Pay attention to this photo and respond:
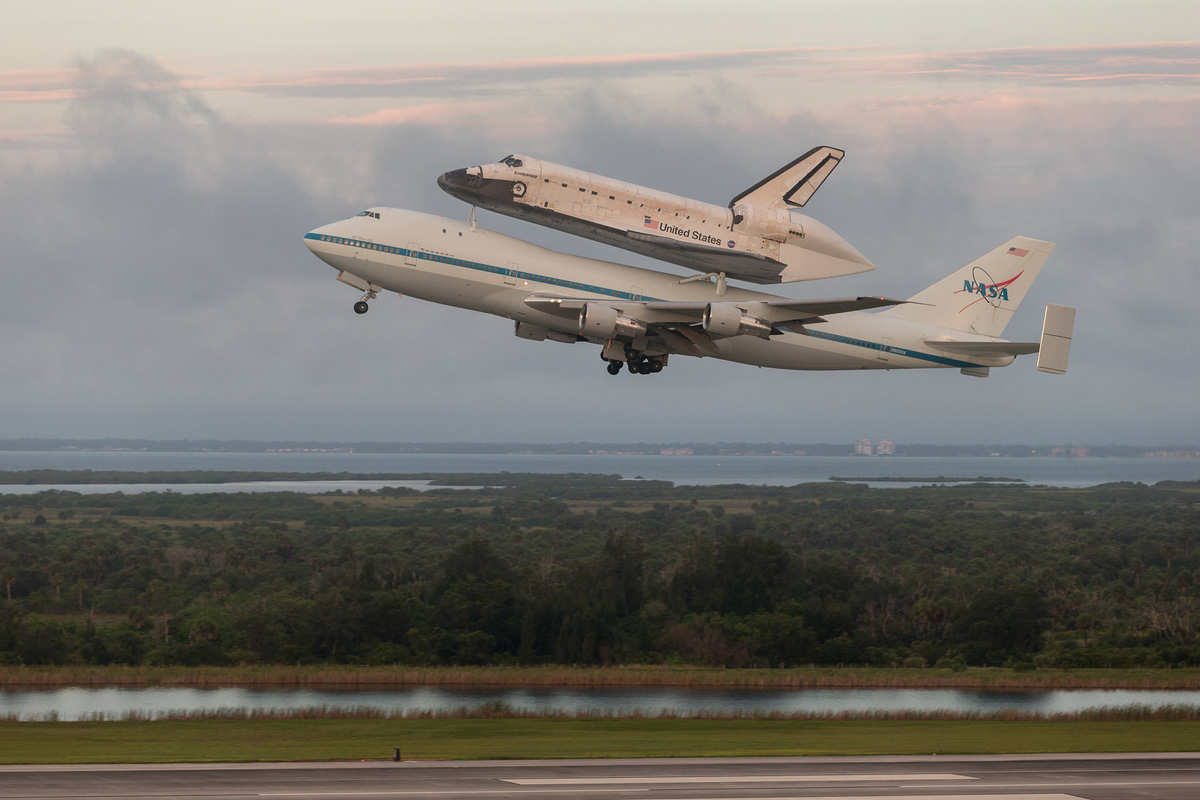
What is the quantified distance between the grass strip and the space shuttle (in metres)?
60.1

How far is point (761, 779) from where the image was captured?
39.8 meters

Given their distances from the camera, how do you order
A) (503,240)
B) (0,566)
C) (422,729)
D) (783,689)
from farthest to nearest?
1. (0,566)
2. (783,689)
3. (422,729)
4. (503,240)

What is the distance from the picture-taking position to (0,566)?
156 metres

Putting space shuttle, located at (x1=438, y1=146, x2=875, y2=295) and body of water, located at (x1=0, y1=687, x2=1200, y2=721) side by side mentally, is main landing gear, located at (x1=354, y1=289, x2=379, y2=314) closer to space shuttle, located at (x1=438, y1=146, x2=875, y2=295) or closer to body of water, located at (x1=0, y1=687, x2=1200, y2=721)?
space shuttle, located at (x1=438, y1=146, x2=875, y2=295)

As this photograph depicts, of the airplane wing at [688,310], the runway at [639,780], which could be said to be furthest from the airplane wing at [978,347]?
the runway at [639,780]

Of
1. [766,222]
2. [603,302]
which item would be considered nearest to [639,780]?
[603,302]

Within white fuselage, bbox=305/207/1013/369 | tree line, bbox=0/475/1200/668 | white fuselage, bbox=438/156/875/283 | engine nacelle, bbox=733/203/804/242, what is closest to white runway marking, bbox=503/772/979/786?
white fuselage, bbox=305/207/1013/369

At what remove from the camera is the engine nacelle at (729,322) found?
4909 cm

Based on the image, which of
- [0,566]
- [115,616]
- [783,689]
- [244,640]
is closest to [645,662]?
[783,689]

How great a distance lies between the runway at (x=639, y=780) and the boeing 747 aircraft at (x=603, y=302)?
17137 mm

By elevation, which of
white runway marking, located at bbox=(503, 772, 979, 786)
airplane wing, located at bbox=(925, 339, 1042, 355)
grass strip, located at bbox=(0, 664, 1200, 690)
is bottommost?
grass strip, located at bbox=(0, 664, 1200, 690)

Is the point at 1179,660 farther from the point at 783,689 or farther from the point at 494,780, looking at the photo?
the point at 494,780

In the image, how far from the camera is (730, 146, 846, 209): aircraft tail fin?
1889 inches

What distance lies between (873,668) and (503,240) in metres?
72.3
